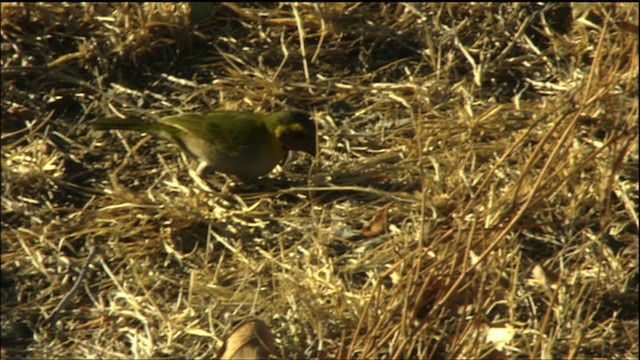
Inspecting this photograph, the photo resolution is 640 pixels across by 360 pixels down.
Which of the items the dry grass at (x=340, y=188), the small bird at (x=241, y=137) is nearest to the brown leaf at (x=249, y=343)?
the dry grass at (x=340, y=188)

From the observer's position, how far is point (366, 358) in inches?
123

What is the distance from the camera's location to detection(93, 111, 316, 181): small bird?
13.1ft

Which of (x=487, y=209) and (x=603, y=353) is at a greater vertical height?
(x=487, y=209)

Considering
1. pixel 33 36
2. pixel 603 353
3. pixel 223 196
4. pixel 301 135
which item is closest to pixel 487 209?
pixel 603 353

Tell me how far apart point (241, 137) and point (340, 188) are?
1.39 feet

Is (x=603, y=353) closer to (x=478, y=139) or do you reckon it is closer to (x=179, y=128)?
(x=478, y=139)

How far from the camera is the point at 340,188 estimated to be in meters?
3.99

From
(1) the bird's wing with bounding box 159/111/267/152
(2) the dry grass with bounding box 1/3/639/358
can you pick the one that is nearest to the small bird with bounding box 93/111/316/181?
(1) the bird's wing with bounding box 159/111/267/152

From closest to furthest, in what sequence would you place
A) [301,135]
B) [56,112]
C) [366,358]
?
[366,358] < [301,135] < [56,112]

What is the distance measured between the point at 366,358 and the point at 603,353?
812 mm

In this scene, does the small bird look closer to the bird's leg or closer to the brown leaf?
the bird's leg

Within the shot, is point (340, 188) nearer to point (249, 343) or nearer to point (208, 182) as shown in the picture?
point (208, 182)

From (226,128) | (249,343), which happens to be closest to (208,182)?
(226,128)

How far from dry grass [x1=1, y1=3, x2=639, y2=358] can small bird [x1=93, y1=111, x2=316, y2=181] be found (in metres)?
0.14
